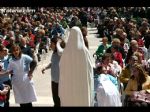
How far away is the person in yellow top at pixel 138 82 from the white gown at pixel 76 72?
6.90 feet

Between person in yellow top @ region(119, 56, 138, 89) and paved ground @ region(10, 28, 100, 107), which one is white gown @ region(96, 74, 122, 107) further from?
paved ground @ region(10, 28, 100, 107)

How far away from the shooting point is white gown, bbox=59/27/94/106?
315 inches

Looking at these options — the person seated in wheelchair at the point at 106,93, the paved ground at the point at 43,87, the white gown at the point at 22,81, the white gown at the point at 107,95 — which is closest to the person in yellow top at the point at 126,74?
the person seated in wheelchair at the point at 106,93

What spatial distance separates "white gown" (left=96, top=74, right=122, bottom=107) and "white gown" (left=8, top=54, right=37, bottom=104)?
1896mm

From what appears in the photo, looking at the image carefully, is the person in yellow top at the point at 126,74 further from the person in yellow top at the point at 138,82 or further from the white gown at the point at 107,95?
the white gown at the point at 107,95

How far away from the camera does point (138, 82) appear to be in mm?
10156

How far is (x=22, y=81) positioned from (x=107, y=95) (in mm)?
2242

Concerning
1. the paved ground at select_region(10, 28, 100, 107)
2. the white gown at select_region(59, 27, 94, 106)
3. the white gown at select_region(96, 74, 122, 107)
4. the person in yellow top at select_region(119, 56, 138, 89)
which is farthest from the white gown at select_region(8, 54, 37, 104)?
the white gown at select_region(59, 27, 94, 106)

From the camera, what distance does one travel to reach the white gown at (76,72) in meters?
8.00

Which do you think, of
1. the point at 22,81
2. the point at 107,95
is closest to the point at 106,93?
the point at 107,95

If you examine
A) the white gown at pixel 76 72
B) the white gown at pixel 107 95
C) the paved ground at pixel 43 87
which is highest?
the white gown at pixel 76 72
